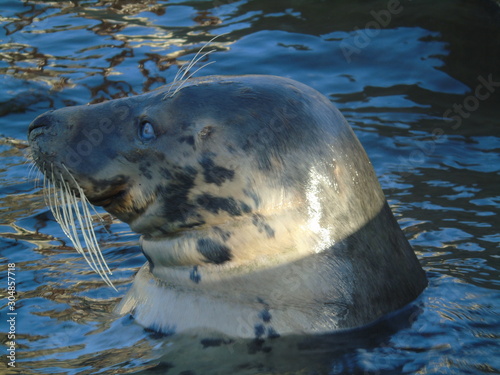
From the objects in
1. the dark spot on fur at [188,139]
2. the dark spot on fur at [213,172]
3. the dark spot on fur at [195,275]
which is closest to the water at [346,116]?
the dark spot on fur at [195,275]

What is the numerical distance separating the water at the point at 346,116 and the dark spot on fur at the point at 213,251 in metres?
0.36

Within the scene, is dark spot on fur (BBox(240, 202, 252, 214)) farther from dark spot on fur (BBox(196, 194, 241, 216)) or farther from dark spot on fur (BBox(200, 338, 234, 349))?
dark spot on fur (BBox(200, 338, 234, 349))

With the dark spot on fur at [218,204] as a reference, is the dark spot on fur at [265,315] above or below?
below

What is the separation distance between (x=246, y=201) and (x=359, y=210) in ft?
1.58

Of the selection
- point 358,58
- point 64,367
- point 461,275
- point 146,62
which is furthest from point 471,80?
point 64,367

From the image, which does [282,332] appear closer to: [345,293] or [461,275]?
[345,293]

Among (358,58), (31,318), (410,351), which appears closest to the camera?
(410,351)

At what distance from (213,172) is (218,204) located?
14 cm

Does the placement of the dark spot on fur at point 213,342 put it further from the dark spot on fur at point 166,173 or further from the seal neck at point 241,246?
the dark spot on fur at point 166,173

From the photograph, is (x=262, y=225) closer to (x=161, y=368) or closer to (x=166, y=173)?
(x=166, y=173)

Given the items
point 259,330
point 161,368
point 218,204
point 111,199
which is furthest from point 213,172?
point 161,368

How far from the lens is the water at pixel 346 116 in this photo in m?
3.78

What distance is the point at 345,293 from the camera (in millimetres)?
3803

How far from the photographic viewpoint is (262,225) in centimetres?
385
